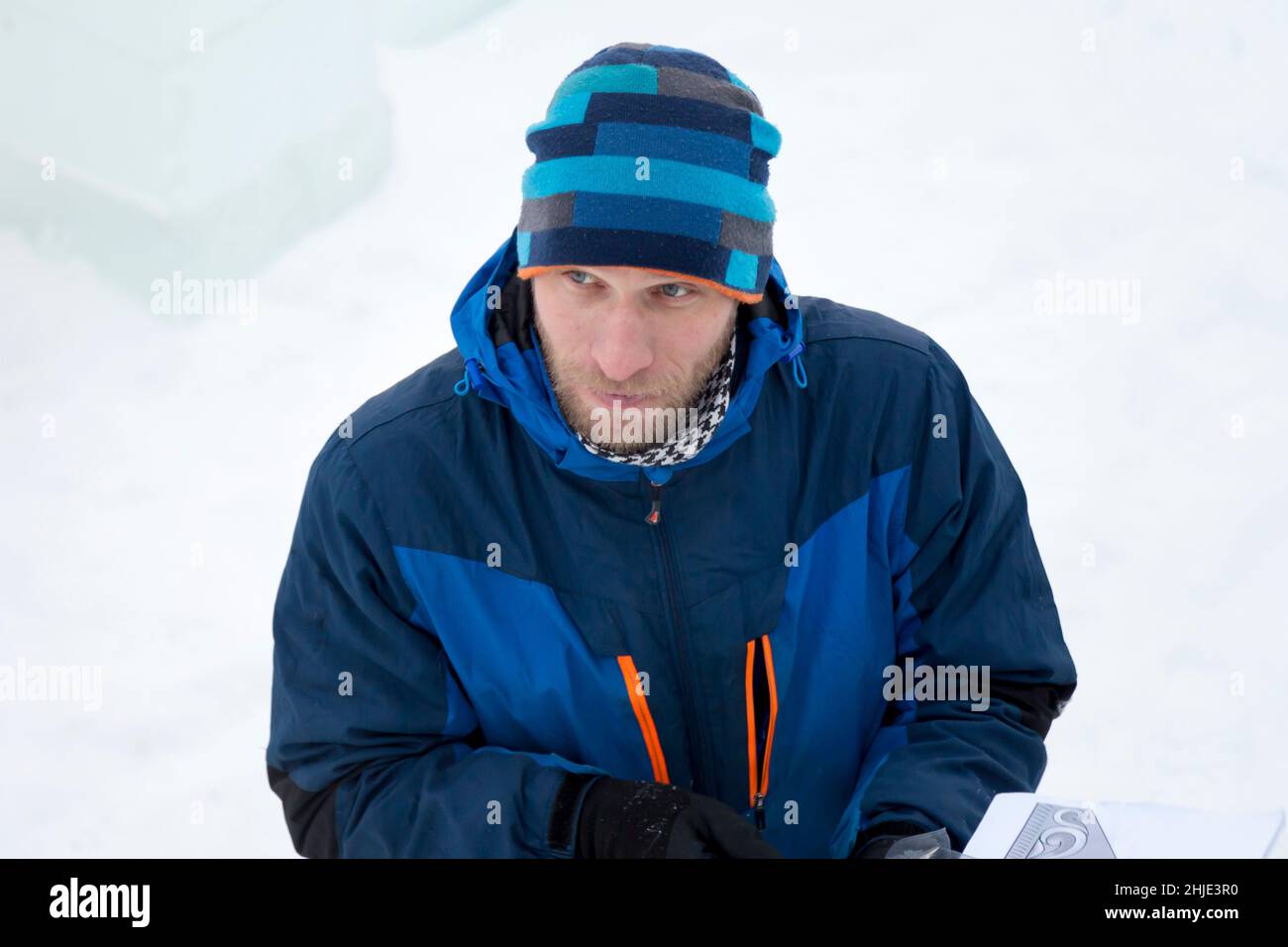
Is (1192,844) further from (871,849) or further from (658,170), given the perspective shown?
(658,170)

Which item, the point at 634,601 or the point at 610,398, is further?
the point at 634,601

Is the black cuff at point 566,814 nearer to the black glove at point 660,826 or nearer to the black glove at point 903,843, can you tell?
the black glove at point 660,826

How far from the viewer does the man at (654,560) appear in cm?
160

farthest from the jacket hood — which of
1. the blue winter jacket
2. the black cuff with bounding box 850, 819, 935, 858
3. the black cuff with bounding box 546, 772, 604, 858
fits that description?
the black cuff with bounding box 850, 819, 935, 858

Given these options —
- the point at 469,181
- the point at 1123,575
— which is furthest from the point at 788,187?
the point at 1123,575

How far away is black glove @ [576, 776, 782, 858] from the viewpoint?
5.12 feet

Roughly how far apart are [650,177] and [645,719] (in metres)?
0.71

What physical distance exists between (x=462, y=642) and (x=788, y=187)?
9.95ft

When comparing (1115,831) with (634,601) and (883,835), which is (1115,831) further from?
(634,601)

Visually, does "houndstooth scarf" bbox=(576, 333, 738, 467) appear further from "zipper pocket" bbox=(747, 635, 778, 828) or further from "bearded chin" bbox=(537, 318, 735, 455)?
"zipper pocket" bbox=(747, 635, 778, 828)

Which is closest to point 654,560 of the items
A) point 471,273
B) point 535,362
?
point 535,362

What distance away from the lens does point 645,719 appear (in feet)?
5.70

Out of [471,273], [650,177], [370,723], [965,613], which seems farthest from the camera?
[471,273]

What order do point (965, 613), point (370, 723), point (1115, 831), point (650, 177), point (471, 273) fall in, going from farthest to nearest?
point (471, 273)
point (965, 613)
point (370, 723)
point (650, 177)
point (1115, 831)
